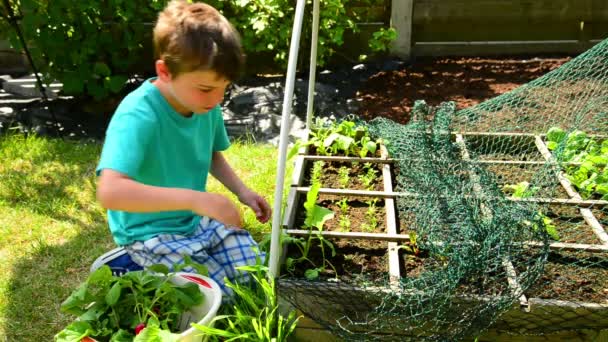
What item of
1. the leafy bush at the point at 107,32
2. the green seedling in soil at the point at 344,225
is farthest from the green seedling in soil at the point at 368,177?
the leafy bush at the point at 107,32

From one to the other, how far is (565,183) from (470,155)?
48 centimetres

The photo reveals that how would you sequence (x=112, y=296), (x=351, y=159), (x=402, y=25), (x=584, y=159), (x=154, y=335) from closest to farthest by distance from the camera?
(x=154, y=335), (x=112, y=296), (x=584, y=159), (x=351, y=159), (x=402, y=25)

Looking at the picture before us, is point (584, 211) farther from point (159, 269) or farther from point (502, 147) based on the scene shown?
point (159, 269)

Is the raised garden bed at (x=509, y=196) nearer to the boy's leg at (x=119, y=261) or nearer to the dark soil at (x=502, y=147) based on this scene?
the dark soil at (x=502, y=147)

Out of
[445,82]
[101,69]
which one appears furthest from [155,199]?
[445,82]

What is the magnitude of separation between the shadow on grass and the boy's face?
3.61ft

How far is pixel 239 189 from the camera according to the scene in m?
2.22

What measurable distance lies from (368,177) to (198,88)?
4.61 feet

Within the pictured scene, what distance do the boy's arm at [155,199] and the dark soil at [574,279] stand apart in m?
1.17

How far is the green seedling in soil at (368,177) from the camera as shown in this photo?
2914 millimetres

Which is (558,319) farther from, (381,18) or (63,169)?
(381,18)

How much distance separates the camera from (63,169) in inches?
137

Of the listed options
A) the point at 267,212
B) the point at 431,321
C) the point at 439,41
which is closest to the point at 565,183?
the point at 431,321

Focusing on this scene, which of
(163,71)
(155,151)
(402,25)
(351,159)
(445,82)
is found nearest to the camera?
(163,71)
